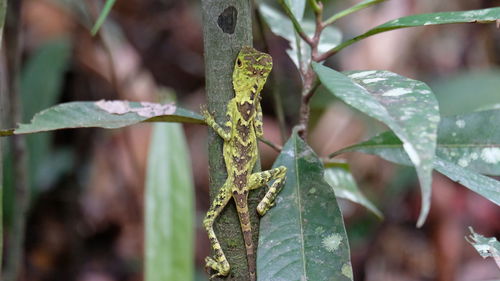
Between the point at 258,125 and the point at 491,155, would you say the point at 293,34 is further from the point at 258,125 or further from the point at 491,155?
the point at 491,155

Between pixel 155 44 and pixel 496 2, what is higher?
pixel 155 44

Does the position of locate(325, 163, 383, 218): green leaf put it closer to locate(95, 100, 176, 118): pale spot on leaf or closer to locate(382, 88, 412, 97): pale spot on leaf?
locate(95, 100, 176, 118): pale spot on leaf

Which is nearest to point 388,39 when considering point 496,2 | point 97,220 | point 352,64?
Answer: point 352,64

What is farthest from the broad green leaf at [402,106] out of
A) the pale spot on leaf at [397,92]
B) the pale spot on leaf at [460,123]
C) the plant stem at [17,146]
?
the plant stem at [17,146]

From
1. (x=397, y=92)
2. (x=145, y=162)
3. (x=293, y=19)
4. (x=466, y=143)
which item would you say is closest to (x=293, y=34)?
(x=293, y=19)

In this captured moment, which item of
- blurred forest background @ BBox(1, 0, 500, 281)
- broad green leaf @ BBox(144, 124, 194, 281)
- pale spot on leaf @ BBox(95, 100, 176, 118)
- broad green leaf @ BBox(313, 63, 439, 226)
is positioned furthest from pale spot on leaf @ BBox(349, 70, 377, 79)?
blurred forest background @ BBox(1, 0, 500, 281)

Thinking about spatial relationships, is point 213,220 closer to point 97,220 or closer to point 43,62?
point 43,62
